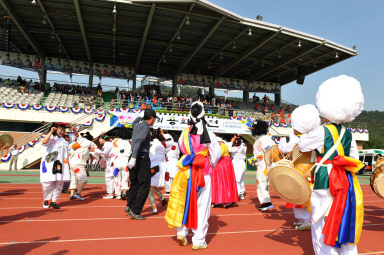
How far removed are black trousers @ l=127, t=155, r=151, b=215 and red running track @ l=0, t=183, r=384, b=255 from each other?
311 mm

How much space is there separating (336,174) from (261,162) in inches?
152

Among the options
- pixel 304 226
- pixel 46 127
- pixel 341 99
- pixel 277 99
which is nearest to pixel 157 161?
pixel 304 226

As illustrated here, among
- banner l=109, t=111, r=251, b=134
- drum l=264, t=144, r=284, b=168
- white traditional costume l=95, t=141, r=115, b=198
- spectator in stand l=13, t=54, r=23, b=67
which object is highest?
spectator in stand l=13, t=54, r=23, b=67

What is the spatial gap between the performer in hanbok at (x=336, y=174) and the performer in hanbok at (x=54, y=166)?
524cm

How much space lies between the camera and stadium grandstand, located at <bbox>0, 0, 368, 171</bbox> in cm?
1947

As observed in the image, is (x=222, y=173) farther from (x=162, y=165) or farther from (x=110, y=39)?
(x=110, y=39)

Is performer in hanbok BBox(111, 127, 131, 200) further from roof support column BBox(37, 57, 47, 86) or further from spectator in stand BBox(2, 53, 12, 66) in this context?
spectator in stand BBox(2, 53, 12, 66)

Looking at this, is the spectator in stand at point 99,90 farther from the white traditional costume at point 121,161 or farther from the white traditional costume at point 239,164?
the white traditional costume at point 239,164

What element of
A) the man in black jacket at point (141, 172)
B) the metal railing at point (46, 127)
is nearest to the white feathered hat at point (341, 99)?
the man in black jacket at point (141, 172)

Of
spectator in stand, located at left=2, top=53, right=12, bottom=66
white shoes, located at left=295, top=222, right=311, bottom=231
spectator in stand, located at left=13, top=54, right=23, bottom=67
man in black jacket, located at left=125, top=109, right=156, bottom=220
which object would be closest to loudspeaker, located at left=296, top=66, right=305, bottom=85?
white shoes, located at left=295, top=222, right=311, bottom=231

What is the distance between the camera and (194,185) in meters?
4.02

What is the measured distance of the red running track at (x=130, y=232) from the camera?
12.8ft

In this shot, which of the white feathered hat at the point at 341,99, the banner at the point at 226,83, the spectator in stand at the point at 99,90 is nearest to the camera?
the white feathered hat at the point at 341,99

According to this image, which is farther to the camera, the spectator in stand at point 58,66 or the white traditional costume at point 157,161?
the spectator in stand at point 58,66
